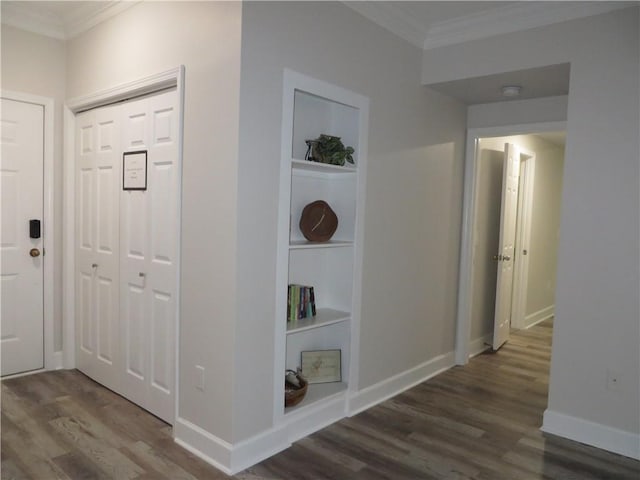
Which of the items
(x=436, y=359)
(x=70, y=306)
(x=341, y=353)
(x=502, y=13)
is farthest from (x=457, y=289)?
(x=70, y=306)

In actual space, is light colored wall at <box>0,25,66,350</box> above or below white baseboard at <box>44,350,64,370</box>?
above

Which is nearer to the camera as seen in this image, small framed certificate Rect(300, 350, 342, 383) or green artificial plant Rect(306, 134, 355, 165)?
green artificial plant Rect(306, 134, 355, 165)

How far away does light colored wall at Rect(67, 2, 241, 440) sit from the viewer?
236cm

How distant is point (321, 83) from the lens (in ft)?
9.02

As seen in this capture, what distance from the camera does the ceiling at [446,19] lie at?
298 cm

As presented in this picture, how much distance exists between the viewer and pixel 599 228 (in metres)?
2.82

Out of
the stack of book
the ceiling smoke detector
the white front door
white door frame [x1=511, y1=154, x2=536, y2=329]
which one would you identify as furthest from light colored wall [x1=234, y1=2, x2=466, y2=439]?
the white front door

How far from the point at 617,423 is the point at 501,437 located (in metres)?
0.66

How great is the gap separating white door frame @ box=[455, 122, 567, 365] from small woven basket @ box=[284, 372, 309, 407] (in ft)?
6.31

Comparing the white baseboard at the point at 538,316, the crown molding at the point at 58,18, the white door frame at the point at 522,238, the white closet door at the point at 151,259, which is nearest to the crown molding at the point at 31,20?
the crown molding at the point at 58,18

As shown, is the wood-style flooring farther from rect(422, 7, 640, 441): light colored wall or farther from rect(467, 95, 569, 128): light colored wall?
rect(467, 95, 569, 128): light colored wall

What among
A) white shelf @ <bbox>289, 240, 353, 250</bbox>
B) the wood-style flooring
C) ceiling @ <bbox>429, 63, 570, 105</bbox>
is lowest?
the wood-style flooring

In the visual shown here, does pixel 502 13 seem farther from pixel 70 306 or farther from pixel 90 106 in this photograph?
pixel 70 306

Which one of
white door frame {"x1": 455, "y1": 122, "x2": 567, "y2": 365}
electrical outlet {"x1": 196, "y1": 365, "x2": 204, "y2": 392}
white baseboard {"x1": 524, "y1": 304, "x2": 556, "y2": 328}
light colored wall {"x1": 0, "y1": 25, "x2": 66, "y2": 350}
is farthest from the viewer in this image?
white baseboard {"x1": 524, "y1": 304, "x2": 556, "y2": 328}
